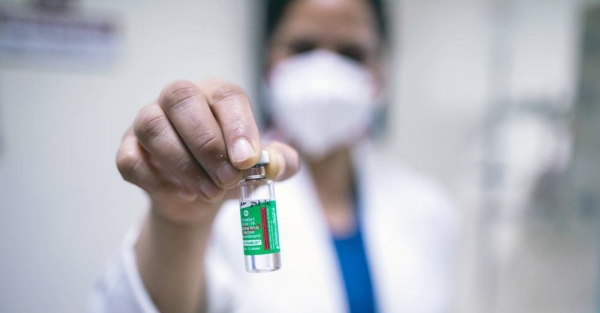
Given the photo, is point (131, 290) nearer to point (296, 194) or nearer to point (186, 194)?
point (186, 194)

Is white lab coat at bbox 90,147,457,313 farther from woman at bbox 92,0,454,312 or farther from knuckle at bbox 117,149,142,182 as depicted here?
knuckle at bbox 117,149,142,182

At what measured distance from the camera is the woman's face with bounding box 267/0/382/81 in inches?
40.4

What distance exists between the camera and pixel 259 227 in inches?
16.9

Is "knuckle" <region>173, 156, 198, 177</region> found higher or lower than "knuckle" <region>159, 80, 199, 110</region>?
lower

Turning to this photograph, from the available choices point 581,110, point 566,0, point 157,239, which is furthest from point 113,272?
point 566,0

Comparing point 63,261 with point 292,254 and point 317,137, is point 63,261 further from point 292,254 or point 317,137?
point 317,137

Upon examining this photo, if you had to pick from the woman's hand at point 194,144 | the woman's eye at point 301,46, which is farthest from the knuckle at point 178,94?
the woman's eye at point 301,46

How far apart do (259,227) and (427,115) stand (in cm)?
132

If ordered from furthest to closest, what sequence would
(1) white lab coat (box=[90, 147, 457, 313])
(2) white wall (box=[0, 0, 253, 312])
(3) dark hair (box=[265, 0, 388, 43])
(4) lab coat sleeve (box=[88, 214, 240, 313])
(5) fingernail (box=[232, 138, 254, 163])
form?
(3) dark hair (box=[265, 0, 388, 43]), (2) white wall (box=[0, 0, 253, 312]), (1) white lab coat (box=[90, 147, 457, 313]), (4) lab coat sleeve (box=[88, 214, 240, 313]), (5) fingernail (box=[232, 138, 254, 163])

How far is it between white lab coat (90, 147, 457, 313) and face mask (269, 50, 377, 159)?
136 mm

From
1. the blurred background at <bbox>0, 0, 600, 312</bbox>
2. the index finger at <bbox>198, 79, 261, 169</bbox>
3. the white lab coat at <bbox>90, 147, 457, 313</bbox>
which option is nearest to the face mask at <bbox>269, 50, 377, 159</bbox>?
the white lab coat at <bbox>90, 147, 457, 313</bbox>

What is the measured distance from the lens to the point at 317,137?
1.05m

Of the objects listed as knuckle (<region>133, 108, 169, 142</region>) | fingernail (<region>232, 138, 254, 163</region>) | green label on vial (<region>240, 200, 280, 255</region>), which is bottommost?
green label on vial (<region>240, 200, 280, 255</region>)

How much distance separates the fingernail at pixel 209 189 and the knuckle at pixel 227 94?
3.4 inches
